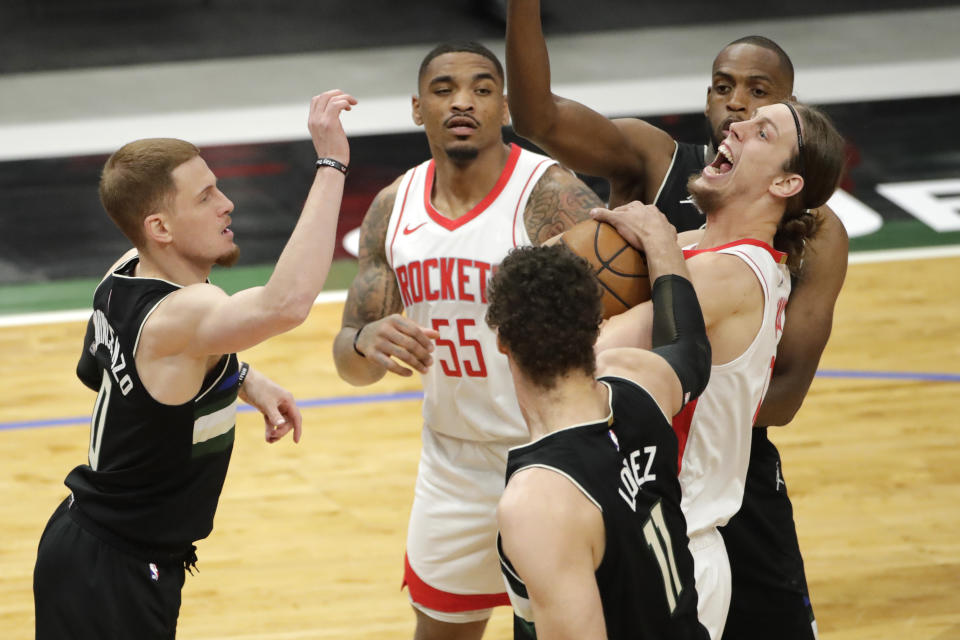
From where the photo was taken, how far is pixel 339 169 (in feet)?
11.8

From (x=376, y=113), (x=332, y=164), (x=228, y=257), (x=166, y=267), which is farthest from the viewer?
(x=376, y=113)

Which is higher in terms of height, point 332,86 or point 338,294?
point 332,86

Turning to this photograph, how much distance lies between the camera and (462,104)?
4.64 meters

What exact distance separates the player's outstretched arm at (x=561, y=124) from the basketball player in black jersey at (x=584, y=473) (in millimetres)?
1334

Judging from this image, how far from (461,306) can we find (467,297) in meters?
0.04

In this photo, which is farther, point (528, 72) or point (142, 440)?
point (528, 72)

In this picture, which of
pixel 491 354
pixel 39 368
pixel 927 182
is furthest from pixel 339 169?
pixel 927 182

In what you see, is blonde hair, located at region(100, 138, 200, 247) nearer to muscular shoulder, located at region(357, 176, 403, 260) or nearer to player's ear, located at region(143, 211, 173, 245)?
player's ear, located at region(143, 211, 173, 245)

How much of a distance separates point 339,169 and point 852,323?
18.3 ft

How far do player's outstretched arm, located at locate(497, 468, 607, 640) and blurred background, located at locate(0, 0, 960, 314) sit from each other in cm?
654

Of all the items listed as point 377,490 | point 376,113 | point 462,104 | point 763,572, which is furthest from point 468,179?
point 376,113

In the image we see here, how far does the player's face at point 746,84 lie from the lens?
458cm

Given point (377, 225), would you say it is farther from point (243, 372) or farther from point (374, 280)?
point (243, 372)

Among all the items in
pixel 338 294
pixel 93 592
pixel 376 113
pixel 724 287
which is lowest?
pixel 338 294
